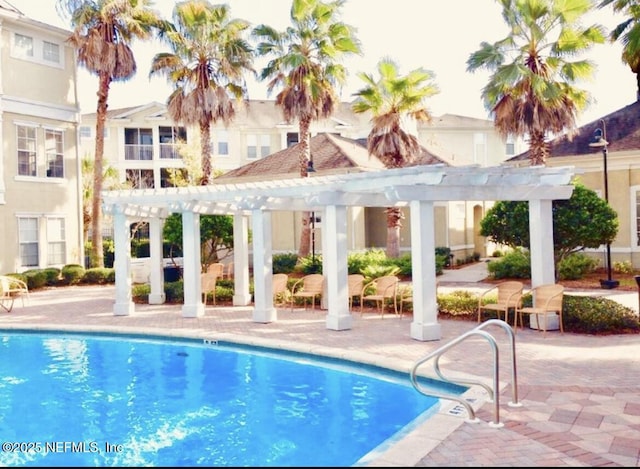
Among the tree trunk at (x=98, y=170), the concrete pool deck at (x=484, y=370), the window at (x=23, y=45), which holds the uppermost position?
the window at (x=23, y=45)

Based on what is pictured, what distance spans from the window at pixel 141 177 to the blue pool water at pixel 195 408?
3050 centimetres

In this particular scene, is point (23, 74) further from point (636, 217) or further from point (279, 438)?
point (636, 217)

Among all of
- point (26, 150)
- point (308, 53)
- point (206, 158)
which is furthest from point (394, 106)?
point (26, 150)

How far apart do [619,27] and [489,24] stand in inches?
163

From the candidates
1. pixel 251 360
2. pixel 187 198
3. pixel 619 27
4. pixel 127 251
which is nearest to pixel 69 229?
pixel 127 251

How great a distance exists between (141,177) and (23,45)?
743 inches

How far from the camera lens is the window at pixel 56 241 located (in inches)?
1014

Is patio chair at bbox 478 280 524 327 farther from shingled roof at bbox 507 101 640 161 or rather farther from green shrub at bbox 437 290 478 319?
shingled roof at bbox 507 101 640 161

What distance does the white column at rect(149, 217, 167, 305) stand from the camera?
18484mm

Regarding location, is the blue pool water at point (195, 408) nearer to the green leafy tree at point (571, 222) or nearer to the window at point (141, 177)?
the green leafy tree at point (571, 222)

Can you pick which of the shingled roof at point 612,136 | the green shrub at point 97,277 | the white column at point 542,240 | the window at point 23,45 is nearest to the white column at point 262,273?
the white column at point 542,240

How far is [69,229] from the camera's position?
2652 centimetres

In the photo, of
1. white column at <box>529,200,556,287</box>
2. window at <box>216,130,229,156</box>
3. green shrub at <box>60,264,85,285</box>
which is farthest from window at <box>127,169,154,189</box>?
white column at <box>529,200,556,287</box>

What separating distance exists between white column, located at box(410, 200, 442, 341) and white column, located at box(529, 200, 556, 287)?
104 inches
